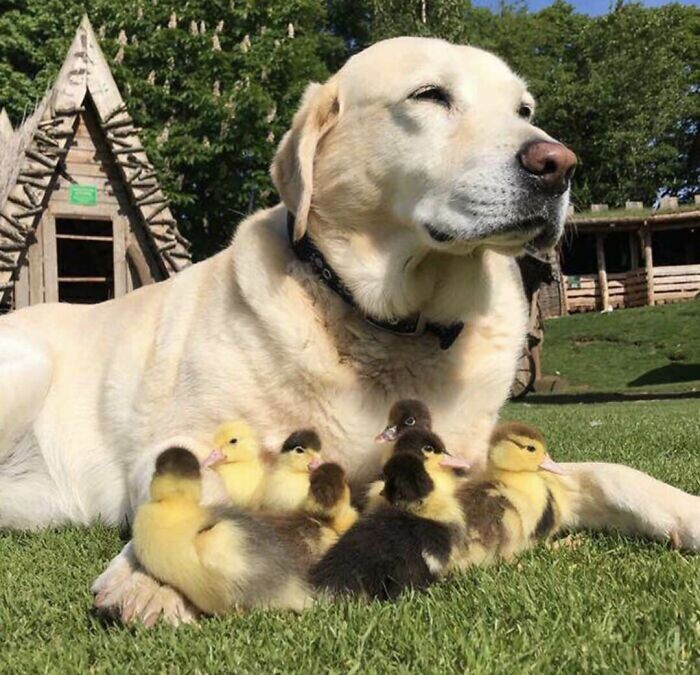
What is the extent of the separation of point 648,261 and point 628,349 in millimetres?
8071

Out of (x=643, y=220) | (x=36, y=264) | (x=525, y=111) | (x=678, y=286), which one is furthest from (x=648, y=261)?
(x=525, y=111)

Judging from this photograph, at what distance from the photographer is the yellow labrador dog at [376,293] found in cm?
251

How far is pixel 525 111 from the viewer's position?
313 centimetres

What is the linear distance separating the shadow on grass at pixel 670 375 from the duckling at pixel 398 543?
16.0 metres

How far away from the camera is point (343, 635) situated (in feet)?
5.26

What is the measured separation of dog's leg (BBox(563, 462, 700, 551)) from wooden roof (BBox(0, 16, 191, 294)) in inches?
277

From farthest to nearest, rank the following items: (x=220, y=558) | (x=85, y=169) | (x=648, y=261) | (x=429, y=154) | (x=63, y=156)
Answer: (x=648, y=261), (x=85, y=169), (x=63, y=156), (x=429, y=154), (x=220, y=558)

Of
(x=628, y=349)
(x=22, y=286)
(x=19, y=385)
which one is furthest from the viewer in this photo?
(x=628, y=349)

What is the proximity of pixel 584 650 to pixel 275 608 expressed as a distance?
0.70 metres

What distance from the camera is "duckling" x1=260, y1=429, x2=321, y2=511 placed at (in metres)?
2.16

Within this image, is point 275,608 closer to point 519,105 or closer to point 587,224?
point 519,105

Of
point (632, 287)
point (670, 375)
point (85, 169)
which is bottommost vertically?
point (632, 287)

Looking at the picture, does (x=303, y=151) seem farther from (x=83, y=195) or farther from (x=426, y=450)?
(x=83, y=195)

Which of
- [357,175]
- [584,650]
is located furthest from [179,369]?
[584,650]
